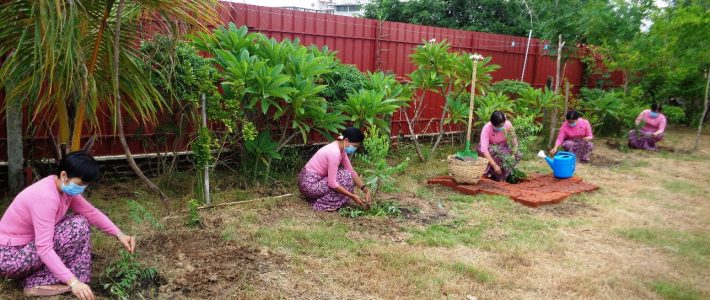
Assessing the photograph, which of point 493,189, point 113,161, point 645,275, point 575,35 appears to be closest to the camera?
point 645,275

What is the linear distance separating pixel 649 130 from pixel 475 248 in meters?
7.53

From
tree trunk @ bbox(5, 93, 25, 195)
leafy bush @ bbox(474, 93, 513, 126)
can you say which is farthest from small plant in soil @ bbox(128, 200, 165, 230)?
leafy bush @ bbox(474, 93, 513, 126)

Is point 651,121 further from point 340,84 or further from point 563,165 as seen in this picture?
point 340,84

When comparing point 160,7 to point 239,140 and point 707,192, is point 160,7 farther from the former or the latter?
point 707,192

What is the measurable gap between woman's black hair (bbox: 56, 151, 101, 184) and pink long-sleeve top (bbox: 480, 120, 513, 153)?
4.82 metres

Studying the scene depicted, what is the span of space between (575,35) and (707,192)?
520 centimetres

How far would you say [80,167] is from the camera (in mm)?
2766

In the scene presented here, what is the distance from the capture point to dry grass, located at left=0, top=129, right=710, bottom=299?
137 inches

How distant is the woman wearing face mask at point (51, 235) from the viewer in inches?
109

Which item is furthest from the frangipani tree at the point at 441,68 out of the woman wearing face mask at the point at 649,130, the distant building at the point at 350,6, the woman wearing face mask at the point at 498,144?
the distant building at the point at 350,6

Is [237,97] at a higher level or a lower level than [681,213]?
higher

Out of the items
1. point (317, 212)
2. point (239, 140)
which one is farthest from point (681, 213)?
point (239, 140)

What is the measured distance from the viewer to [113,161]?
5469mm

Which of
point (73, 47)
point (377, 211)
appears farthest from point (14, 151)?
point (377, 211)
